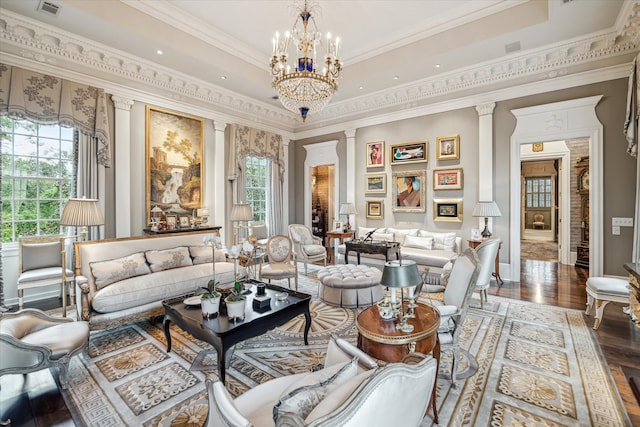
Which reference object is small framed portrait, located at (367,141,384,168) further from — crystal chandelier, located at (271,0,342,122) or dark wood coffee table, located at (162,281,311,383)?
dark wood coffee table, located at (162,281,311,383)

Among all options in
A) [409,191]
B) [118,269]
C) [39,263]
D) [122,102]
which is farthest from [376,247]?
[39,263]

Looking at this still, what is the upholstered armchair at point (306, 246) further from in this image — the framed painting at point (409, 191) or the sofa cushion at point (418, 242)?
the framed painting at point (409, 191)

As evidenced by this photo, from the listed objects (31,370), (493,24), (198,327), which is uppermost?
(493,24)

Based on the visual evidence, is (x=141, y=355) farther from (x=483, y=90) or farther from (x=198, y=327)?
(x=483, y=90)

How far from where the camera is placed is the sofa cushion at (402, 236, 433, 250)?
18.5 feet

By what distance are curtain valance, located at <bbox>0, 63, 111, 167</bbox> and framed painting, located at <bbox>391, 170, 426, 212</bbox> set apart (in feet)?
17.7

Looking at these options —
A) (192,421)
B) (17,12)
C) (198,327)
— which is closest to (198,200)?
(17,12)

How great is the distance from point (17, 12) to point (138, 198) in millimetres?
2718

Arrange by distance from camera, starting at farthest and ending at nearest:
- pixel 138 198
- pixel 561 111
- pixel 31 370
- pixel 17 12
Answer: pixel 138 198 < pixel 561 111 < pixel 17 12 < pixel 31 370

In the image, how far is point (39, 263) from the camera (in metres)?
4.13

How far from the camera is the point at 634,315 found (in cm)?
231

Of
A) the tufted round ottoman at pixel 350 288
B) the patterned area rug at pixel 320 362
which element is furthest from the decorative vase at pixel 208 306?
the tufted round ottoman at pixel 350 288

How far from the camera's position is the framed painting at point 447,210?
567 centimetres

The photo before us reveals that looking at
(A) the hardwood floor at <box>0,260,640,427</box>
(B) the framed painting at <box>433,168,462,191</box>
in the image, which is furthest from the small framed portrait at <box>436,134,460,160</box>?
(A) the hardwood floor at <box>0,260,640,427</box>
